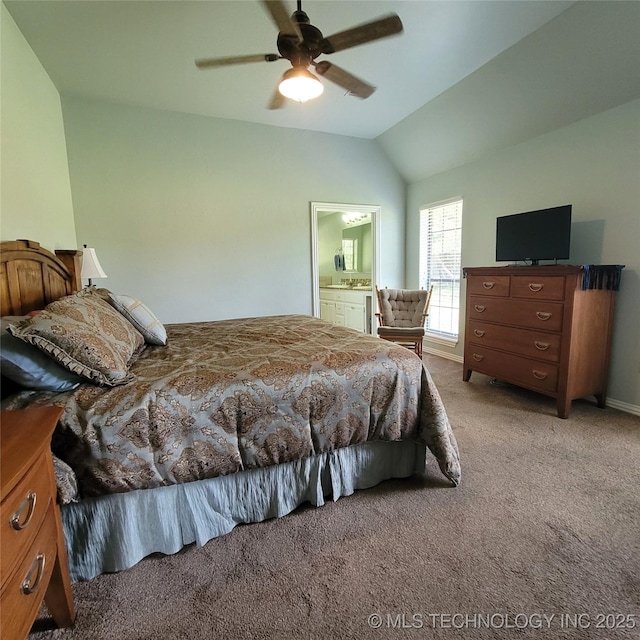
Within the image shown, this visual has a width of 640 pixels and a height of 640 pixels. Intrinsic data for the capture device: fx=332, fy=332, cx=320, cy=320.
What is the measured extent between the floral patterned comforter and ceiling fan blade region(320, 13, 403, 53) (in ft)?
5.32

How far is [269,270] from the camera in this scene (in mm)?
4230

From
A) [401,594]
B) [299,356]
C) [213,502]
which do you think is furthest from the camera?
[299,356]

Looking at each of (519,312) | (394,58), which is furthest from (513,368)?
(394,58)

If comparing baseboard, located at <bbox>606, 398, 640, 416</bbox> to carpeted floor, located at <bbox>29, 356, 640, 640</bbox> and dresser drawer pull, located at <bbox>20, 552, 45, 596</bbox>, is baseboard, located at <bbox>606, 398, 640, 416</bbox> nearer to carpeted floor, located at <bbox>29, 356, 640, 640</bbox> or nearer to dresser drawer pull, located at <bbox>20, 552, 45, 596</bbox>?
carpeted floor, located at <bbox>29, 356, 640, 640</bbox>

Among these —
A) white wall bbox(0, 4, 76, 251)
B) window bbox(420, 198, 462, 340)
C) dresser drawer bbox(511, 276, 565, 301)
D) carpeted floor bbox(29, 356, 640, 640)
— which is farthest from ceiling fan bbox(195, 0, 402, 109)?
window bbox(420, 198, 462, 340)

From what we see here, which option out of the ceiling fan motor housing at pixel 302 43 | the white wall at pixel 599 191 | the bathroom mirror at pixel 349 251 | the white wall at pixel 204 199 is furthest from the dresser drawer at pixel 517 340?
the ceiling fan motor housing at pixel 302 43

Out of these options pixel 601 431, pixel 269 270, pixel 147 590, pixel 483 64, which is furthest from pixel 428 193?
pixel 147 590

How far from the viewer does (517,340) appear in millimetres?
2904

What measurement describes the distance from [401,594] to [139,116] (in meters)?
4.49

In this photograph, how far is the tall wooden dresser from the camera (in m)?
2.52

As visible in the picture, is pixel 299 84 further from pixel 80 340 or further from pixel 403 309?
pixel 403 309

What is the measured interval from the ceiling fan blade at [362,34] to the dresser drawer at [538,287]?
6.66 feet

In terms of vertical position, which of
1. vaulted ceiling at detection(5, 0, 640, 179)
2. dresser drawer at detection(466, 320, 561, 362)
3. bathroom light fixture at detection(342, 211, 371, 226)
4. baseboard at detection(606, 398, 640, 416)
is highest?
vaulted ceiling at detection(5, 0, 640, 179)

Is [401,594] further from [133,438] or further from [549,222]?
[549,222]
